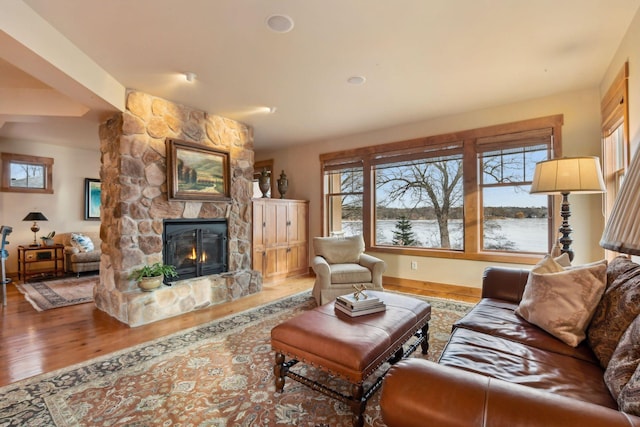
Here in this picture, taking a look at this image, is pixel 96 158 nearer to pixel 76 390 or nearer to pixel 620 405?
pixel 76 390

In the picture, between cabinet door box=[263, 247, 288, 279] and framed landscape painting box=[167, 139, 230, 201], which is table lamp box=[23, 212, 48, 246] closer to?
framed landscape painting box=[167, 139, 230, 201]

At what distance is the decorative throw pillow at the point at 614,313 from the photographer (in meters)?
1.33

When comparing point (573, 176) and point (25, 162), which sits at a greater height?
point (25, 162)

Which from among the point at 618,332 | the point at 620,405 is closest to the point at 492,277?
the point at 618,332

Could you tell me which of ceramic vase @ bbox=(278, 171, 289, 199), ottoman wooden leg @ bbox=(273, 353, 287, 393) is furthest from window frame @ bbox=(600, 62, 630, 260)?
ceramic vase @ bbox=(278, 171, 289, 199)

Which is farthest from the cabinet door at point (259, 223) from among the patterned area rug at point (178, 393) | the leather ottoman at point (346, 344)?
the leather ottoman at point (346, 344)

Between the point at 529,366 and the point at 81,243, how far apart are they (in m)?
6.72

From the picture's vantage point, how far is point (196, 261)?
3840mm

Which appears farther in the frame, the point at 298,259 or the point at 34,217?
the point at 298,259

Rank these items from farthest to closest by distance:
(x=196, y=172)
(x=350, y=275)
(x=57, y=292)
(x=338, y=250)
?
(x=57, y=292) < (x=338, y=250) < (x=196, y=172) < (x=350, y=275)

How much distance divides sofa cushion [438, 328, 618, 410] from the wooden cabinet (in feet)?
11.7

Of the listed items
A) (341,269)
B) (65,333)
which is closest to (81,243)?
(65,333)

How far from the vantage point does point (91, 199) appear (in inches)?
246

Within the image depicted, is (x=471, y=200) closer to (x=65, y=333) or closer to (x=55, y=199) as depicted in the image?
(x=65, y=333)
